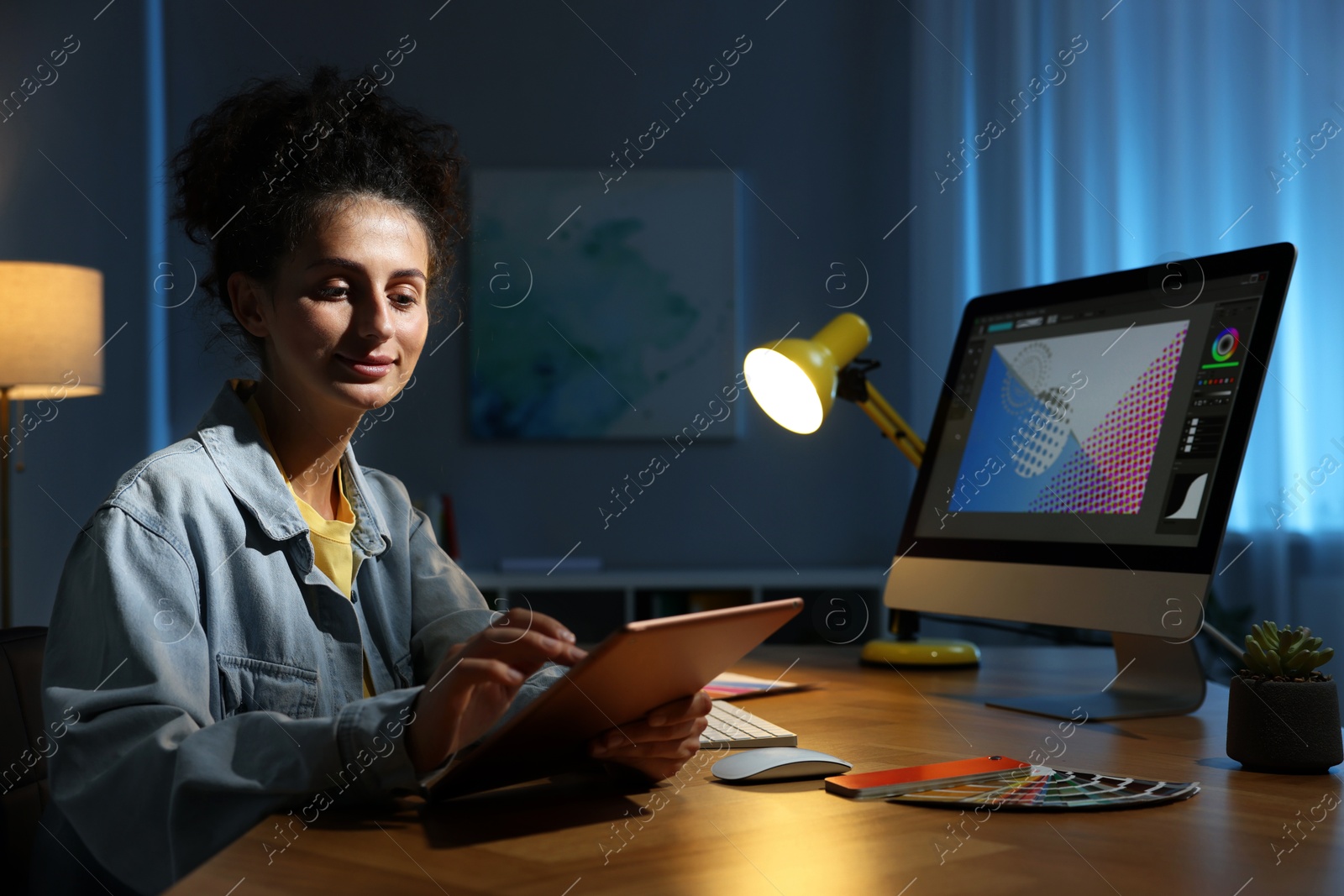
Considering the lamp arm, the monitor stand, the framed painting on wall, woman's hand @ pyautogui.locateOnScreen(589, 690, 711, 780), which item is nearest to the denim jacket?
woman's hand @ pyautogui.locateOnScreen(589, 690, 711, 780)

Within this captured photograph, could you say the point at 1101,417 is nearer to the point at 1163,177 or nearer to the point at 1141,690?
the point at 1141,690

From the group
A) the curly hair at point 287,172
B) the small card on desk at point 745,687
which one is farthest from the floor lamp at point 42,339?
the small card on desk at point 745,687

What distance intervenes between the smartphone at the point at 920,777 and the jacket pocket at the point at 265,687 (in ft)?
1.60

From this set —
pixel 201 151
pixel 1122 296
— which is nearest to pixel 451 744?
pixel 201 151

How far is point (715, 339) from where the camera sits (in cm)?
368

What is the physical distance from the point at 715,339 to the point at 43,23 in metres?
2.24

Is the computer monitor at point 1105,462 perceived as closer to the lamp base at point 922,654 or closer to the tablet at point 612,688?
the lamp base at point 922,654

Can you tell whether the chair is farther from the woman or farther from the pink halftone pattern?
the pink halftone pattern

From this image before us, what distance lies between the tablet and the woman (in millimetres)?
23

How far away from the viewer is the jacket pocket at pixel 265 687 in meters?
0.98

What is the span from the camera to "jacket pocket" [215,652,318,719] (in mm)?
982

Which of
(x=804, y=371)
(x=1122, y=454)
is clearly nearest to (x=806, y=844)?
(x=1122, y=454)

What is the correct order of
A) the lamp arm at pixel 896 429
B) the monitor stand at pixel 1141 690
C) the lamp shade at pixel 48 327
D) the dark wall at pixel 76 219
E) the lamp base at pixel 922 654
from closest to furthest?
the monitor stand at pixel 1141 690 → the lamp base at pixel 922 654 → the lamp arm at pixel 896 429 → the lamp shade at pixel 48 327 → the dark wall at pixel 76 219

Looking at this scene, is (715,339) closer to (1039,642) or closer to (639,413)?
(639,413)
